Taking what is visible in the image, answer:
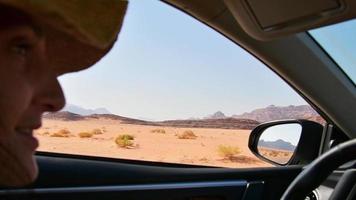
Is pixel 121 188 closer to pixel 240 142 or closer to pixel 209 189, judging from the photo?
pixel 209 189

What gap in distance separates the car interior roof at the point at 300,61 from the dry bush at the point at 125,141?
0.90 meters

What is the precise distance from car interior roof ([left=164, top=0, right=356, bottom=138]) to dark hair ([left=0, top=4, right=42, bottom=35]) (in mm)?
1935

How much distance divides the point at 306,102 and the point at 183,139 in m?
1.11

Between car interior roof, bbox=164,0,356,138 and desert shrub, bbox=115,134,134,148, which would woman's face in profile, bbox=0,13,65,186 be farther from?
desert shrub, bbox=115,134,134,148

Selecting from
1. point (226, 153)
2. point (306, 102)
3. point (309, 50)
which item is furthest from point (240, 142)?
point (309, 50)

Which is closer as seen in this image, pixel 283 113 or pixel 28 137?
pixel 28 137

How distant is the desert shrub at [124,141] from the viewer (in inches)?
130

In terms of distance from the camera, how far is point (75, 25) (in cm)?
81

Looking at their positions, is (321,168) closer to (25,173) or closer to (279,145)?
(279,145)

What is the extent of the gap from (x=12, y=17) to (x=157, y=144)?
2713mm

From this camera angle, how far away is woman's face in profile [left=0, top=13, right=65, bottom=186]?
0.83m

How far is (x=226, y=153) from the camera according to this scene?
3725 mm

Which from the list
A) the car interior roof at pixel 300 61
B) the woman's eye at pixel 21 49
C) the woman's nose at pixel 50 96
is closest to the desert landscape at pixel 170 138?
the car interior roof at pixel 300 61

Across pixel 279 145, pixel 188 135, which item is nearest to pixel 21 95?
pixel 279 145
